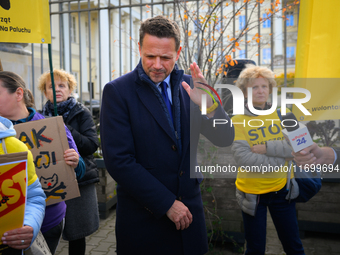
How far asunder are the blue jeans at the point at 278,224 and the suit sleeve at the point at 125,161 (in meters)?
1.19

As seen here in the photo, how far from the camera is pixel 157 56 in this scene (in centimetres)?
177

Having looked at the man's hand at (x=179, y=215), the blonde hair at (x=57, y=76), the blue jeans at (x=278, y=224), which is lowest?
the blue jeans at (x=278, y=224)

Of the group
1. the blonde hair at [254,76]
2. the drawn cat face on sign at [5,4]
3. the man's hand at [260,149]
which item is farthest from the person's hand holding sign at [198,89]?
the drawn cat face on sign at [5,4]

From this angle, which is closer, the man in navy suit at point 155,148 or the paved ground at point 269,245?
the man in navy suit at point 155,148

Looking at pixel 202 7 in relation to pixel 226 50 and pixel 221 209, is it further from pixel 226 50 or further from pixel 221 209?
pixel 221 209

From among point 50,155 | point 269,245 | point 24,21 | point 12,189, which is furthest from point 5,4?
point 269,245

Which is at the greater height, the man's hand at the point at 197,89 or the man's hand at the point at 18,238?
the man's hand at the point at 197,89

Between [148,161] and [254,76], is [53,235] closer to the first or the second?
[148,161]

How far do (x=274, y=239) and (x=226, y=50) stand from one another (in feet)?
8.10

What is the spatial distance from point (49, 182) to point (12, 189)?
2.49 ft

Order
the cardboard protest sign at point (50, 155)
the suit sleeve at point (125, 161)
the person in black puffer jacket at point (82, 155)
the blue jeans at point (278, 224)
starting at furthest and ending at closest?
the person in black puffer jacket at point (82, 155)
the blue jeans at point (278, 224)
the cardboard protest sign at point (50, 155)
the suit sleeve at point (125, 161)

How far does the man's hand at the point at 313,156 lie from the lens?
7.05 ft

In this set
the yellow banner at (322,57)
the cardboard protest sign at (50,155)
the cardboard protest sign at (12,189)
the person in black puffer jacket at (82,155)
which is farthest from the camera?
the person in black puffer jacket at (82,155)

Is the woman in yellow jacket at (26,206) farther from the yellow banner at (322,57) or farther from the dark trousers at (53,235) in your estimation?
the yellow banner at (322,57)
